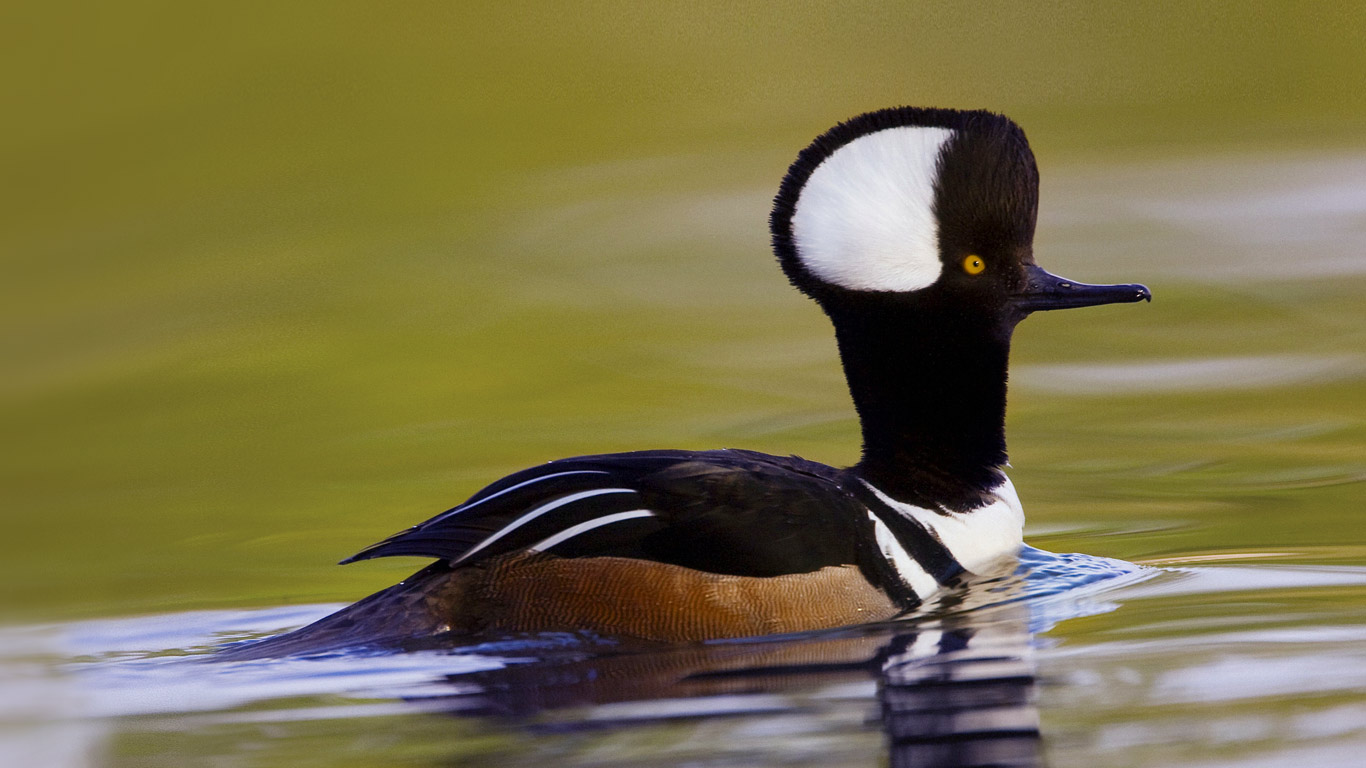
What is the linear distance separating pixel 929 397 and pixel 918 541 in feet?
1.63

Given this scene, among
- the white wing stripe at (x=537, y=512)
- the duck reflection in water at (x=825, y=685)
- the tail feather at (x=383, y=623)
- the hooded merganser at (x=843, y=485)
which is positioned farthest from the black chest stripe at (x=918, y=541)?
the tail feather at (x=383, y=623)

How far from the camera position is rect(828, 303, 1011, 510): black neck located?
5.89 meters

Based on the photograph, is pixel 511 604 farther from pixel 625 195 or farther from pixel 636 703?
pixel 625 195

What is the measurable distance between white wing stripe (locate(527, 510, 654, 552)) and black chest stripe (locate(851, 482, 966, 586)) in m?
0.79

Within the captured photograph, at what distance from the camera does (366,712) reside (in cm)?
476

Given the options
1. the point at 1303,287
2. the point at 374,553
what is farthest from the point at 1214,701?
the point at 1303,287

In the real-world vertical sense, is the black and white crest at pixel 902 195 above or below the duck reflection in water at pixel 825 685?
above

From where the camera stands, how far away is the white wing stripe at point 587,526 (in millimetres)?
5379

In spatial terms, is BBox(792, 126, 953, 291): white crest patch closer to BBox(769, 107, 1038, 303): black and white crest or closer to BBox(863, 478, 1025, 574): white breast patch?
BBox(769, 107, 1038, 303): black and white crest

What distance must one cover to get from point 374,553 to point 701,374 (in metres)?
4.68

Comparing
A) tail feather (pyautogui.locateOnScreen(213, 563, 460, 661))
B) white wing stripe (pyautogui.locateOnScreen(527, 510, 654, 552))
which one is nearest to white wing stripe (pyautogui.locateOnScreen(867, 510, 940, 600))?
white wing stripe (pyautogui.locateOnScreen(527, 510, 654, 552))

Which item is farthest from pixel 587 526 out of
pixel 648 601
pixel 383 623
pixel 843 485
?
pixel 843 485

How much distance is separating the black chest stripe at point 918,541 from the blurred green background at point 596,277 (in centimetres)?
115

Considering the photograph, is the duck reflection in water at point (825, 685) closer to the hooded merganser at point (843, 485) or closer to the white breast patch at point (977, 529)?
the hooded merganser at point (843, 485)
